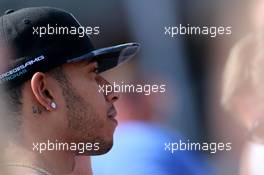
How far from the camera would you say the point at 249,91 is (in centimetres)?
173

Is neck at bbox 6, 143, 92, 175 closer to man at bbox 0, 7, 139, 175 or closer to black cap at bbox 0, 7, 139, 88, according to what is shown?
man at bbox 0, 7, 139, 175

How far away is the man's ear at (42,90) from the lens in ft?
4.94

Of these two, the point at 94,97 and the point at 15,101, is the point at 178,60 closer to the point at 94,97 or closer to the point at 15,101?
the point at 94,97

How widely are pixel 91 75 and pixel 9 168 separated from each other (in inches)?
14.6

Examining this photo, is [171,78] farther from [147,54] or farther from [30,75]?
[30,75]

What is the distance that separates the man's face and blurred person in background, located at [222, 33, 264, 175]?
40 cm

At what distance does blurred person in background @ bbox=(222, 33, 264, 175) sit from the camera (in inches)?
67.7

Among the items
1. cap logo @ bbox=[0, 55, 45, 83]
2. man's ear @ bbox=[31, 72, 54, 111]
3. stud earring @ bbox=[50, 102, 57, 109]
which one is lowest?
stud earring @ bbox=[50, 102, 57, 109]

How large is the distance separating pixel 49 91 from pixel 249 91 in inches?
25.9

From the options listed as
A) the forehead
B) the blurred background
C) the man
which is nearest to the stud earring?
the man

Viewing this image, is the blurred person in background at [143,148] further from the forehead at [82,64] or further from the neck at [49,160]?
the forehead at [82,64]
